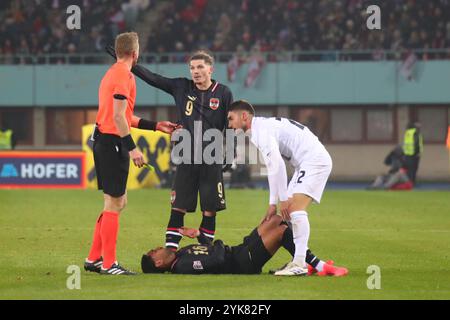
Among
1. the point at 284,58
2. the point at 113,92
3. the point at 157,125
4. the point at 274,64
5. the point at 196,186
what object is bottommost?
the point at 196,186

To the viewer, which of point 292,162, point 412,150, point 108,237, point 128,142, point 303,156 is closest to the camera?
point 128,142

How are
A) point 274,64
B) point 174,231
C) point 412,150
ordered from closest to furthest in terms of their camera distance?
point 174,231, point 412,150, point 274,64

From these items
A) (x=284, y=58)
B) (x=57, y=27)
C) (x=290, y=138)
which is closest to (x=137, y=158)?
(x=290, y=138)

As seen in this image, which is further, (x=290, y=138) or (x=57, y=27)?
(x=57, y=27)

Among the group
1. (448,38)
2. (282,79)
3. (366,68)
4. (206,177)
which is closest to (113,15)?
(282,79)

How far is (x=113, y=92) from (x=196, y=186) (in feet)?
6.16

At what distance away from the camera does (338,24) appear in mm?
36719

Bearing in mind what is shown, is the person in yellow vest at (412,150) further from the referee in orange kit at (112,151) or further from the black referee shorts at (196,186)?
the referee in orange kit at (112,151)

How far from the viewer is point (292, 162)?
442 inches

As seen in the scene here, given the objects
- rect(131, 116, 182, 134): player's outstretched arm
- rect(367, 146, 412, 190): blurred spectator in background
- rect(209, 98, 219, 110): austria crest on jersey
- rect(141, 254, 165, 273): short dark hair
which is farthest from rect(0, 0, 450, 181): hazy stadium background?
rect(141, 254, 165, 273): short dark hair

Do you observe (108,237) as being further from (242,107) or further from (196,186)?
(242,107)

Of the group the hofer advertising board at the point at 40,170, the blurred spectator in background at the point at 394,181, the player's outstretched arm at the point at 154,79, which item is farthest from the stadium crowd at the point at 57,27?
the player's outstretched arm at the point at 154,79

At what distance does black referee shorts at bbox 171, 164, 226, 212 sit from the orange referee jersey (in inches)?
53.9

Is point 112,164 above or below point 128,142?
below
